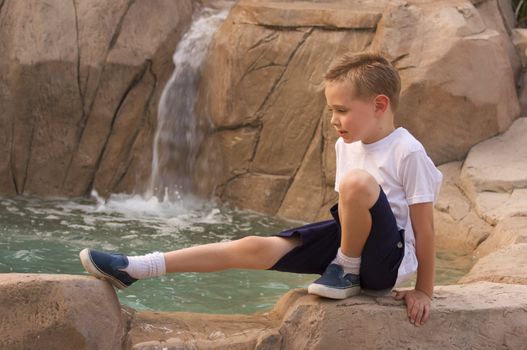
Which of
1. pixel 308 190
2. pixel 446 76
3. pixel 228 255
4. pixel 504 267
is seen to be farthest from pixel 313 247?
pixel 308 190

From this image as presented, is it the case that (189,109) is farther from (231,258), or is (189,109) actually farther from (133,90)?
(231,258)

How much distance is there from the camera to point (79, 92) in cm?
791

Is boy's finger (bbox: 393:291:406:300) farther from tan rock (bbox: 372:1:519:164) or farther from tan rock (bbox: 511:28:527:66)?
tan rock (bbox: 511:28:527:66)

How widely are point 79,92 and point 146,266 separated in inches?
187

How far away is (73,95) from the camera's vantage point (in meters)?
7.91

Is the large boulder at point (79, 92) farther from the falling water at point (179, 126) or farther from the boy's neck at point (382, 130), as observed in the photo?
the boy's neck at point (382, 130)

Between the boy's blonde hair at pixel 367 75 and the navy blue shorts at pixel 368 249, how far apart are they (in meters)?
0.43

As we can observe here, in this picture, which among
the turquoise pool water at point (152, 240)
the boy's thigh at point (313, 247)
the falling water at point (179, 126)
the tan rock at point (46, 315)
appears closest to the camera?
the tan rock at point (46, 315)

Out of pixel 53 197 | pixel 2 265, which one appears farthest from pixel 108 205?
pixel 2 265

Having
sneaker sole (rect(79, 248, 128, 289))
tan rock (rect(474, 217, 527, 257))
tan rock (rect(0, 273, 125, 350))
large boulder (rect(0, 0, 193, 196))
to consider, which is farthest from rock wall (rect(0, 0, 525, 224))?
tan rock (rect(0, 273, 125, 350))

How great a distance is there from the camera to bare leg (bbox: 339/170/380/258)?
328 cm

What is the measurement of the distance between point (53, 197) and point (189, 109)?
137 cm

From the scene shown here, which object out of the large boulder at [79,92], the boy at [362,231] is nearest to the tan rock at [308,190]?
the large boulder at [79,92]

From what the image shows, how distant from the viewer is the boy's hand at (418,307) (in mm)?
3393
